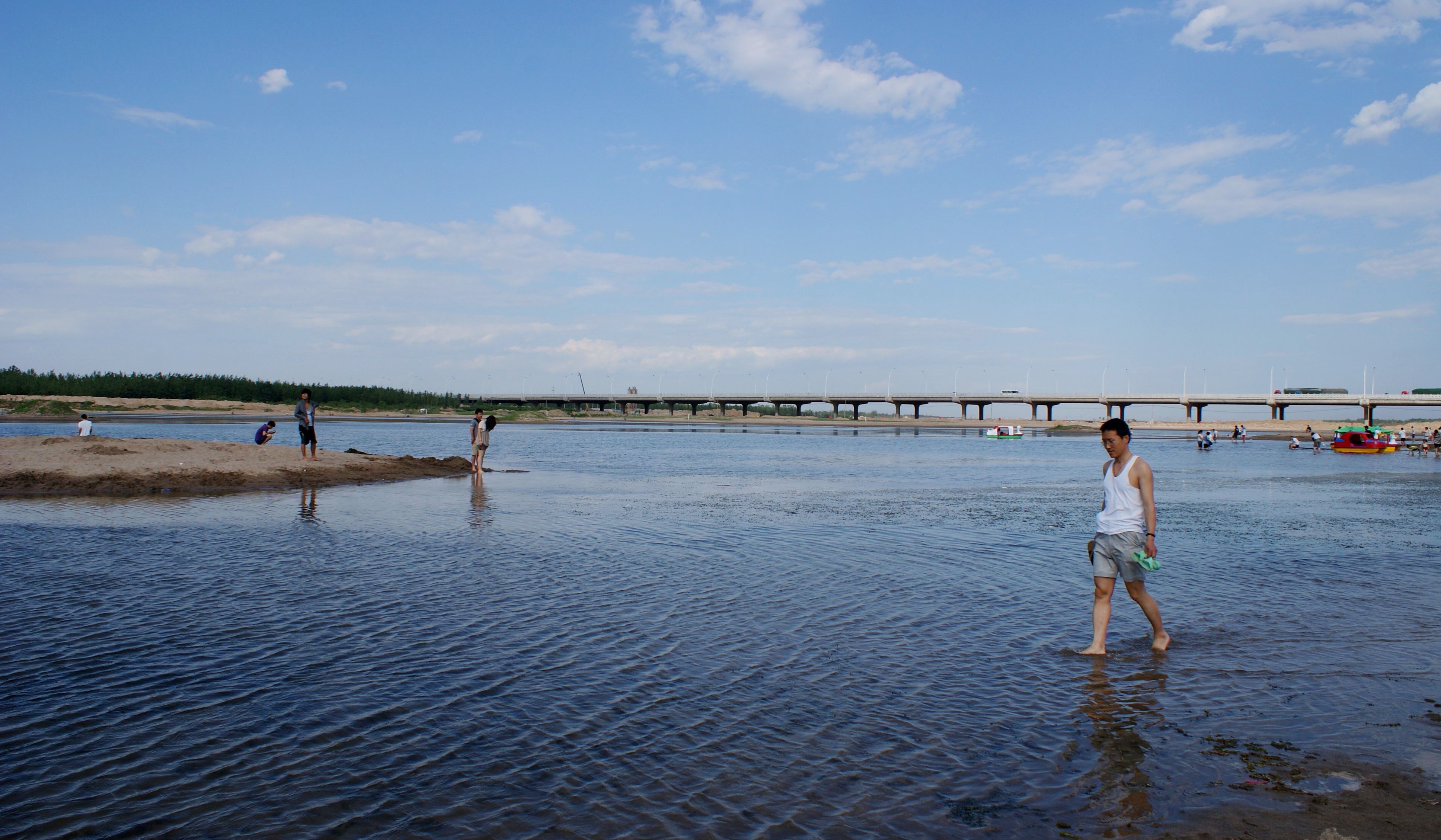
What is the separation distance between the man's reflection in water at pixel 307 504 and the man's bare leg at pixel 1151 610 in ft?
44.7

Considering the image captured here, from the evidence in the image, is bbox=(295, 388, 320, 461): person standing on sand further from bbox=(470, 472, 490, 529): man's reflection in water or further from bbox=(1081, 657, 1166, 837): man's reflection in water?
bbox=(1081, 657, 1166, 837): man's reflection in water

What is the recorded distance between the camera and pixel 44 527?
1409cm

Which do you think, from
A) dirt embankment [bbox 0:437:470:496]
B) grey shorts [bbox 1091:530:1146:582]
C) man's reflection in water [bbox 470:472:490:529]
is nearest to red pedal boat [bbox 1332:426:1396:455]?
man's reflection in water [bbox 470:472:490:529]

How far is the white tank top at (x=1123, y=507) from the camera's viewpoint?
795 cm

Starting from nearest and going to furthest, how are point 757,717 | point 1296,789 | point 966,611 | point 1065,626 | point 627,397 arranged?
point 1296,789 < point 757,717 < point 1065,626 < point 966,611 < point 627,397

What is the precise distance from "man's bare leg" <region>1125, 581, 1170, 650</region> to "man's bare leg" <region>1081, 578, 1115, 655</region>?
0.19m

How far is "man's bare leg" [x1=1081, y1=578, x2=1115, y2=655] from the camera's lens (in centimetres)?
793

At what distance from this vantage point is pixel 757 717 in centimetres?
616

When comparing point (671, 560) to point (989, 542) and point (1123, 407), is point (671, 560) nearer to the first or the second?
point (989, 542)

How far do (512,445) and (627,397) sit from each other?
144m

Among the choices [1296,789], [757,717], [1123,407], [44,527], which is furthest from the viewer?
[1123,407]

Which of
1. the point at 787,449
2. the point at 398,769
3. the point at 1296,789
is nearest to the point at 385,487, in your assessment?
the point at 398,769

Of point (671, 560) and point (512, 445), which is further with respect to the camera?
point (512, 445)

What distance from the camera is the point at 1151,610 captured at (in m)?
8.12
